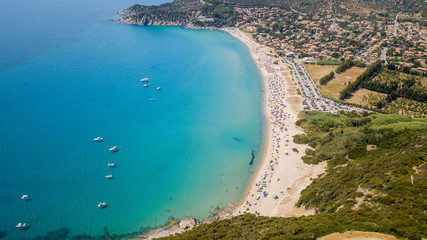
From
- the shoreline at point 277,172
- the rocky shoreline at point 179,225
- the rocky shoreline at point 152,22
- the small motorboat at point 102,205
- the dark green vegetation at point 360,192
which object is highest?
the rocky shoreline at point 152,22

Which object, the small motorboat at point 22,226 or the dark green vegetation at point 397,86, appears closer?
the small motorboat at point 22,226

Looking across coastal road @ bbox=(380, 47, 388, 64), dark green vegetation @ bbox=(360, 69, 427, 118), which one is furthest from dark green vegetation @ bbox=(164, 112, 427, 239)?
coastal road @ bbox=(380, 47, 388, 64)

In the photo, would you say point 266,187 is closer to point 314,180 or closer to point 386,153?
point 314,180

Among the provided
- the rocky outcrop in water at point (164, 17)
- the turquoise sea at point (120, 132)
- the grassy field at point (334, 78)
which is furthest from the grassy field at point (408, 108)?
the rocky outcrop in water at point (164, 17)

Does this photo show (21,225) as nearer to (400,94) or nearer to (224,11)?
(400,94)

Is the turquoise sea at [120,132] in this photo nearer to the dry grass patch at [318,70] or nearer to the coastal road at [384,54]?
the dry grass patch at [318,70]

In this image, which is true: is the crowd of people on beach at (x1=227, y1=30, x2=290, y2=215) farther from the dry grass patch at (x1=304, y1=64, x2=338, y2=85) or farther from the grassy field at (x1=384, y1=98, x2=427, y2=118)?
the grassy field at (x1=384, y1=98, x2=427, y2=118)

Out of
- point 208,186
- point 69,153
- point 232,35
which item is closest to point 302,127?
point 208,186
